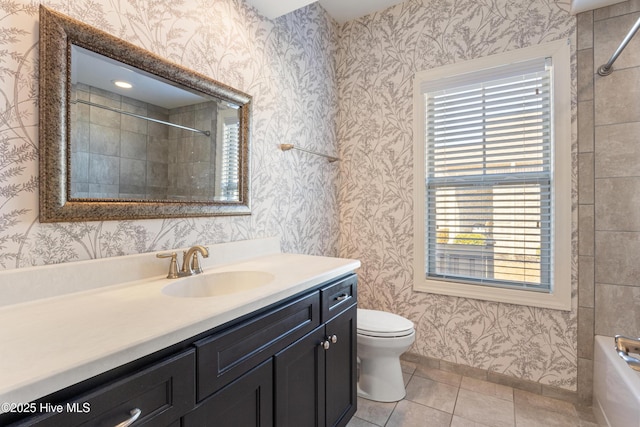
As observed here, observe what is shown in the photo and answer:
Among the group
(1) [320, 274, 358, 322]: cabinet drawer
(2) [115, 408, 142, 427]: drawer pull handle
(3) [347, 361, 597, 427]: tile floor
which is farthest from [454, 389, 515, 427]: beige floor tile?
(2) [115, 408, 142, 427]: drawer pull handle

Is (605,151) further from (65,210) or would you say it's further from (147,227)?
(65,210)

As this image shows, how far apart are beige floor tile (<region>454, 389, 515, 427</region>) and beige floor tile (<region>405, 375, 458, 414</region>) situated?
0.04m

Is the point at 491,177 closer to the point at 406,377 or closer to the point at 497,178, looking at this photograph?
the point at 497,178

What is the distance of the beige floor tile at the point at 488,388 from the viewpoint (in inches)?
74.9

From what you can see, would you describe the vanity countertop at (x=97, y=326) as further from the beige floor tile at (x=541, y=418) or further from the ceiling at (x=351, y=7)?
the ceiling at (x=351, y=7)

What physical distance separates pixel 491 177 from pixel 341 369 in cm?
156

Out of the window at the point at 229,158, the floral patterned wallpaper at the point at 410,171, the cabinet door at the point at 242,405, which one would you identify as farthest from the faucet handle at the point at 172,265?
the floral patterned wallpaper at the point at 410,171

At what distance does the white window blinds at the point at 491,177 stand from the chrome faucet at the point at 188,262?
1612mm

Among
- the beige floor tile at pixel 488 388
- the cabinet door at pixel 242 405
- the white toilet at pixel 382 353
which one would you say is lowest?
the beige floor tile at pixel 488 388

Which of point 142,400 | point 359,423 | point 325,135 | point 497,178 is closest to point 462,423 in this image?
point 359,423

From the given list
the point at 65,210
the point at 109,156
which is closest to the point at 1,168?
the point at 65,210

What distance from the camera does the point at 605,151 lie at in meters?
1.74

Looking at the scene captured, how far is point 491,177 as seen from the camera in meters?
2.06

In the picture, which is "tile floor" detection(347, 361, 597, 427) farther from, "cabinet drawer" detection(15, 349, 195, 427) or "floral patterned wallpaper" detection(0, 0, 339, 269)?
"cabinet drawer" detection(15, 349, 195, 427)
